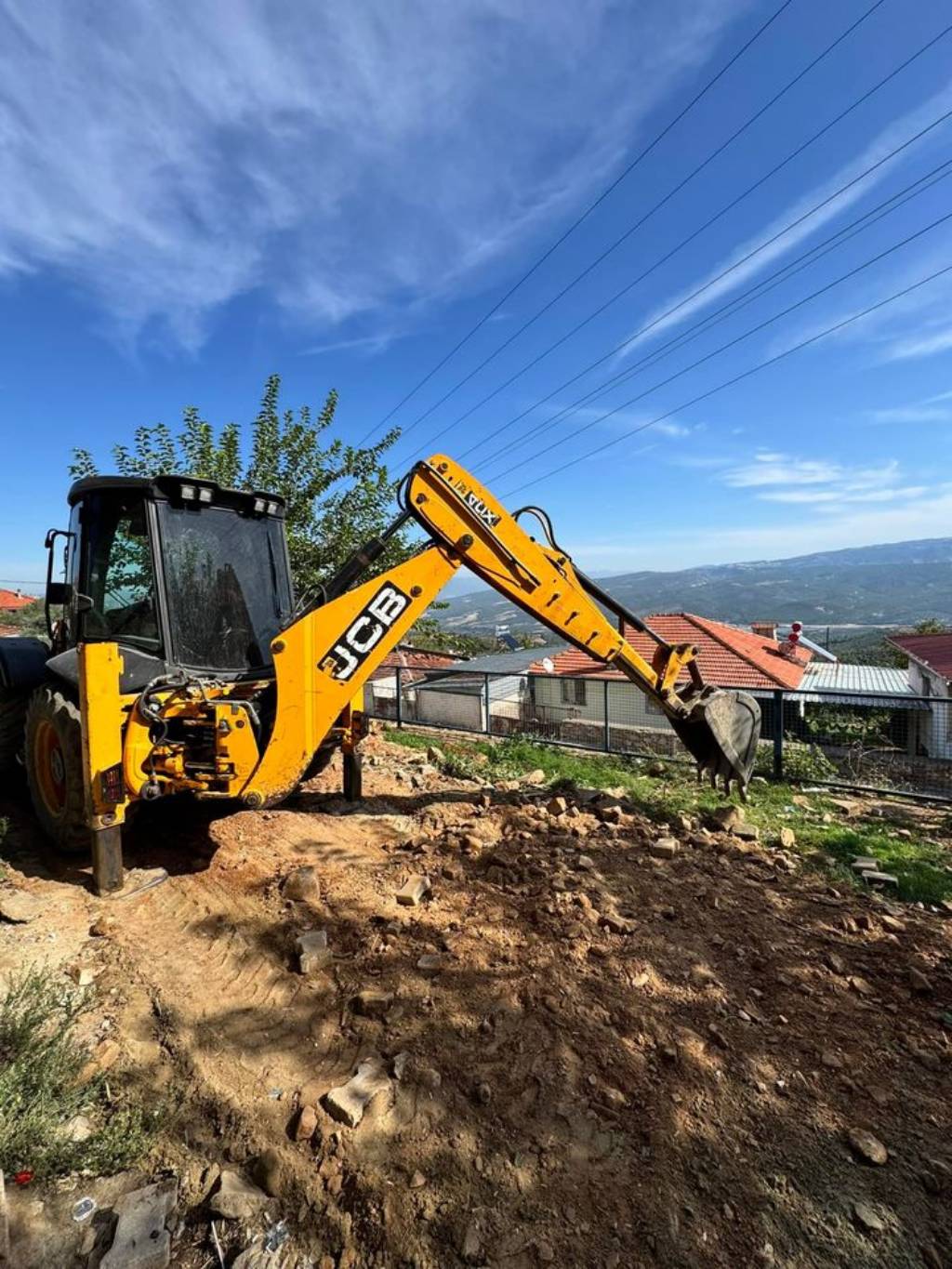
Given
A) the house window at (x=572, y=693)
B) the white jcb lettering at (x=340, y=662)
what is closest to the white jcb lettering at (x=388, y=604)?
the white jcb lettering at (x=340, y=662)

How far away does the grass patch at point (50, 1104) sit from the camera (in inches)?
84.7

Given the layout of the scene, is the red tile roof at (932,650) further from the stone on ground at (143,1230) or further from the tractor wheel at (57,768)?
the stone on ground at (143,1230)

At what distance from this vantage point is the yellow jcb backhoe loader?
13.1 feet

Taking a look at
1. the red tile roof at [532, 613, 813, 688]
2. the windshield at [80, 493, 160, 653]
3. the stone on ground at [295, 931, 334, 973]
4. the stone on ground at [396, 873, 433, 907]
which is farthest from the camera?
the red tile roof at [532, 613, 813, 688]

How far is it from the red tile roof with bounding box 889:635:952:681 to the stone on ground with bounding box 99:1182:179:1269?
2772 centimetres

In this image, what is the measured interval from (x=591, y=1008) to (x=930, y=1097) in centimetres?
135

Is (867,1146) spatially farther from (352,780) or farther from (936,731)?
(936,731)

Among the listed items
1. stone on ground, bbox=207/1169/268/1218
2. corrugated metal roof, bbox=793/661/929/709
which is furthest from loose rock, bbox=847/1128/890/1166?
corrugated metal roof, bbox=793/661/929/709

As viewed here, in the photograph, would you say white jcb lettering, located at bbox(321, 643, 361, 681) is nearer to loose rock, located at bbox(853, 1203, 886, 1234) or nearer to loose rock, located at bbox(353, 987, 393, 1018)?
loose rock, located at bbox(353, 987, 393, 1018)

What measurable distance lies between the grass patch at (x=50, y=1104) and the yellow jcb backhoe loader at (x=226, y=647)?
4.79ft

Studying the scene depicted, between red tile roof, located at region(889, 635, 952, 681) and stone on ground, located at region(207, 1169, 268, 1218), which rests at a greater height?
stone on ground, located at region(207, 1169, 268, 1218)

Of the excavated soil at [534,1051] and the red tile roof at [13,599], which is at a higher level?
the red tile roof at [13,599]

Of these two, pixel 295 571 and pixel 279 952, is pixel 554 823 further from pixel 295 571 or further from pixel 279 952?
pixel 295 571

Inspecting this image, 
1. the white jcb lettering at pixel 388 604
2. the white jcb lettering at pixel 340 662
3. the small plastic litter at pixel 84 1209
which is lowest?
the small plastic litter at pixel 84 1209
